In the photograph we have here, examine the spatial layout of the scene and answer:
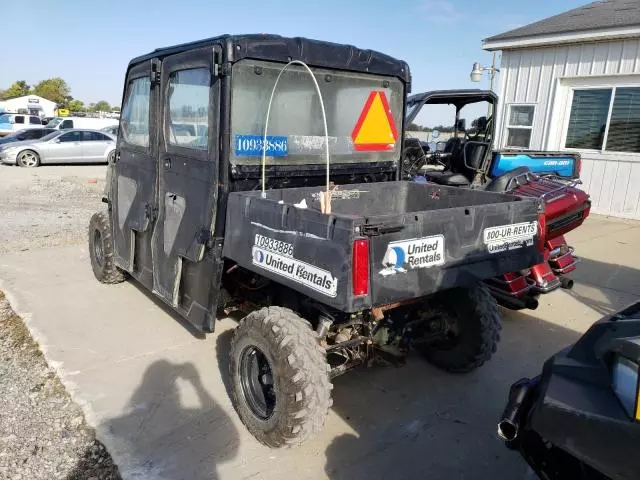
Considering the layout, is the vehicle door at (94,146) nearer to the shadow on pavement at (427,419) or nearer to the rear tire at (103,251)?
the rear tire at (103,251)

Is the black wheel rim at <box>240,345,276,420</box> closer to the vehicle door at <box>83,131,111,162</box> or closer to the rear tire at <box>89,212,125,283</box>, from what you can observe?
the rear tire at <box>89,212,125,283</box>

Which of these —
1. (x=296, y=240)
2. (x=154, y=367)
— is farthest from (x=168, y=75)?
(x=154, y=367)

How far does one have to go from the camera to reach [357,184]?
3.97m

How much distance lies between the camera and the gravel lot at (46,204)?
25.4 feet

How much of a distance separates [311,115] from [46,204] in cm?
945

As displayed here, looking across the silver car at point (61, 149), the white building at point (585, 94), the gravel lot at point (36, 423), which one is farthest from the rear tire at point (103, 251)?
the silver car at point (61, 149)

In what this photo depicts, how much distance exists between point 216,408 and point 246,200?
1.45 metres

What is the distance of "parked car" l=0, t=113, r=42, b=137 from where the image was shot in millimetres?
26422

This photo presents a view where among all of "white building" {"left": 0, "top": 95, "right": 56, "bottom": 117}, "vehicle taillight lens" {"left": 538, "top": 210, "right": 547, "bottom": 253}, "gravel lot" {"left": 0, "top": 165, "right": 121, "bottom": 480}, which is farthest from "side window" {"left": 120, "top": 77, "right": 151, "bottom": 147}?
"white building" {"left": 0, "top": 95, "right": 56, "bottom": 117}

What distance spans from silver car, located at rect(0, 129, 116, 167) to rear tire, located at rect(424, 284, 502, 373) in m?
16.3

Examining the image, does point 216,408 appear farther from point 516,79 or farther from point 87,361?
point 516,79

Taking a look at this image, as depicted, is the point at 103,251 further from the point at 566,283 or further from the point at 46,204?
the point at 46,204

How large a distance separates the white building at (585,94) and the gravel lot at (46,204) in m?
9.39

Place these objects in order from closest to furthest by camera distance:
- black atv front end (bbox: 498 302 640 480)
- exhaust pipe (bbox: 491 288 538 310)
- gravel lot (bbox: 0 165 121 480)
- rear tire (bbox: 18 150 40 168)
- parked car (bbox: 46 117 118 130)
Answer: black atv front end (bbox: 498 302 640 480), gravel lot (bbox: 0 165 121 480), exhaust pipe (bbox: 491 288 538 310), rear tire (bbox: 18 150 40 168), parked car (bbox: 46 117 118 130)
